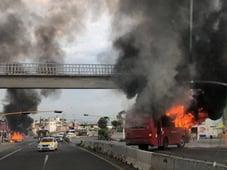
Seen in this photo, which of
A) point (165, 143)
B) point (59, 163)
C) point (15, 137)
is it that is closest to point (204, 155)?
point (165, 143)

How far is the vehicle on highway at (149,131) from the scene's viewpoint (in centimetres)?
3794

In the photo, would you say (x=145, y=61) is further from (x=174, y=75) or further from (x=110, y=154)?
(x=110, y=154)

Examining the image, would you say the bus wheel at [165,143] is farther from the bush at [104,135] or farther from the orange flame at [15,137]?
the orange flame at [15,137]

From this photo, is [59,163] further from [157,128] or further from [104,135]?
→ [104,135]

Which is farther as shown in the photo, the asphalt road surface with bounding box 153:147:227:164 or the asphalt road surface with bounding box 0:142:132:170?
the asphalt road surface with bounding box 153:147:227:164

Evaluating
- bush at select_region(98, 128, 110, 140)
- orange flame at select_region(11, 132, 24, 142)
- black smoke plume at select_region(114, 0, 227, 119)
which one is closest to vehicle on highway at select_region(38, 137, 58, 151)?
black smoke plume at select_region(114, 0, 227, 119)

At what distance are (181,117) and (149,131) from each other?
3.40 metres

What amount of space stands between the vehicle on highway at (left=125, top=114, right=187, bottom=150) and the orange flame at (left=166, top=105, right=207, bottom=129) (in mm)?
408

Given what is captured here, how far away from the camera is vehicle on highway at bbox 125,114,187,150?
124ft

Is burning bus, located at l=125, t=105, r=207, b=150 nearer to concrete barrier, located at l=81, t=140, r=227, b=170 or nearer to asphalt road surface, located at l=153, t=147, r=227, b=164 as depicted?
asphalt road surface, located at l=153, t=147, r=227, b=164

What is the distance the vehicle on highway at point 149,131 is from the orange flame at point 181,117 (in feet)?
1.34

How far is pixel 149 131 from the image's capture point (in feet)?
124

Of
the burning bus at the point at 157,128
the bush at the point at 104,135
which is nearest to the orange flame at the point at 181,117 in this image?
the burning bus at the point at 157,128

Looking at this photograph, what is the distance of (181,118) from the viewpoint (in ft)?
132
